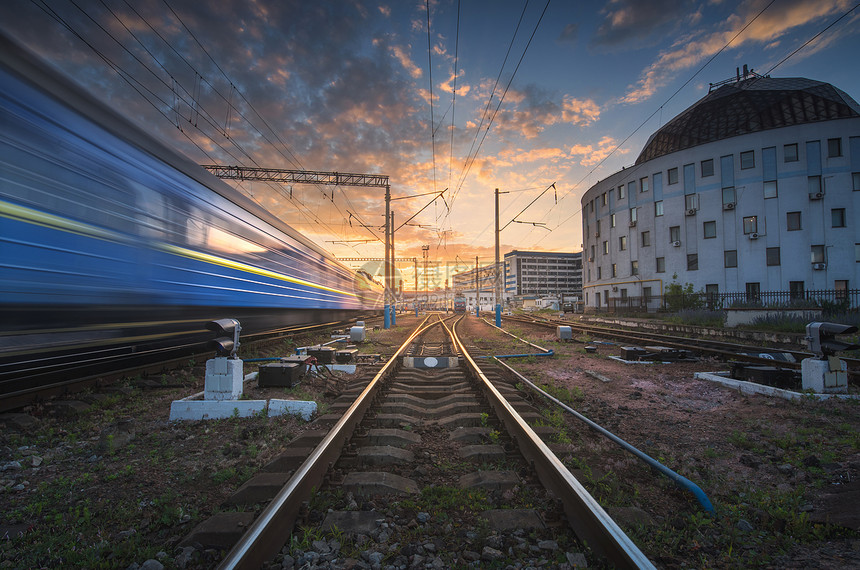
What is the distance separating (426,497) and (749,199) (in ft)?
128

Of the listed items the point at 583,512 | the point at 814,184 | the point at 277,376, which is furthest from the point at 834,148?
the point at 277,376

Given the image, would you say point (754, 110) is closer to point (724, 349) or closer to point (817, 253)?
point (817, 253)

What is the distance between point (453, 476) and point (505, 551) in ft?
3.22

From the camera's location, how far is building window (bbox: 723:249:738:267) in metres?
31.2

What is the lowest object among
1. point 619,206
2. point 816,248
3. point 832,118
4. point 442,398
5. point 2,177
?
point 442,398

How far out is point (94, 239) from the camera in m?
4.51

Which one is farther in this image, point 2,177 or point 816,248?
point 816,248

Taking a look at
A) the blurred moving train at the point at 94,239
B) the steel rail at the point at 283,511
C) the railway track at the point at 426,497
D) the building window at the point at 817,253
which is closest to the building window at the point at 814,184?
the building window at the point at 817,253

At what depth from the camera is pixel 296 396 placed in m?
5.27

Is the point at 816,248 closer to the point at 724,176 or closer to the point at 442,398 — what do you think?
the point at 724,176

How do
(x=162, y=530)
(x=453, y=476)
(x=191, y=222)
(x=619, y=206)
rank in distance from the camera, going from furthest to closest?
(x=619, y=206)
(x=191, y=222)
(x=453, y=476)
(x=162, y=530)

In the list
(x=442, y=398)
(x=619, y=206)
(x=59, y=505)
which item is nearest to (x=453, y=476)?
(x=442, y=398)

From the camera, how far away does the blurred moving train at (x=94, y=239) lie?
367cm

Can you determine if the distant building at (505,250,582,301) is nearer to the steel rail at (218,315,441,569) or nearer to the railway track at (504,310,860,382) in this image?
the railway track at (504,310,860,382)
